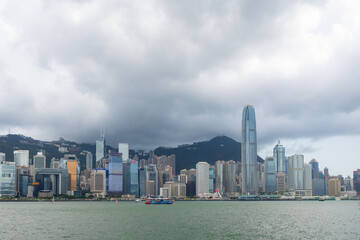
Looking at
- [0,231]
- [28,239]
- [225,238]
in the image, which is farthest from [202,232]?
[0,231]

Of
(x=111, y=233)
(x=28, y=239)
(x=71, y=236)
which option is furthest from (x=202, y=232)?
(x=28, y=239)

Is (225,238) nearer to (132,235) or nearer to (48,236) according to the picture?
(132,235)

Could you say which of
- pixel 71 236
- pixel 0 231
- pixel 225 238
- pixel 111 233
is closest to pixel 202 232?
pixel 225 238

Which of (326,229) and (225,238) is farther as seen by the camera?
(326,229)

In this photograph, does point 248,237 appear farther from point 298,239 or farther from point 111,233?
point 111,233

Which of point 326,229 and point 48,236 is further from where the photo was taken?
point 326,229

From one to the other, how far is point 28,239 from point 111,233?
2111 cm

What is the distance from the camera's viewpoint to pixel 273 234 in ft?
348

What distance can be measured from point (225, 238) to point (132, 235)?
23431 millimetres

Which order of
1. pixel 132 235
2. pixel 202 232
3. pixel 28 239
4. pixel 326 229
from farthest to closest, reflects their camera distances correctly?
pixel 326 229
pixel 202 232
pixel 132 235
pixel 28 239

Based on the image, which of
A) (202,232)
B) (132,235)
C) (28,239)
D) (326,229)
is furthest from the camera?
(326,229)

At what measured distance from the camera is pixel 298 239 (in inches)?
3851

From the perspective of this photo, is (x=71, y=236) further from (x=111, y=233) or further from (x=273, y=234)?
(x=273, y=234)

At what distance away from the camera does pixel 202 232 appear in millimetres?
Answer: 110750
